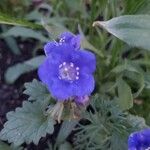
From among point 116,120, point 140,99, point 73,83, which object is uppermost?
point 73,83

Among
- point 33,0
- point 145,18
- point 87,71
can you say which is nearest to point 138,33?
point 145,18

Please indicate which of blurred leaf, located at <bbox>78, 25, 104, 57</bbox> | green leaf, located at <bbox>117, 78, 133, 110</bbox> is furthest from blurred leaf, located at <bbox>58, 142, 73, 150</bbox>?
blurred leaf, located at <bbox>78, 25, 104, 57</bbox>

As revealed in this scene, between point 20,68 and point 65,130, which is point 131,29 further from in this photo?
point 20,68

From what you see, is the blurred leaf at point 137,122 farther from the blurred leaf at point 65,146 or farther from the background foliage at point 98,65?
the blurred leaf at point 65,146

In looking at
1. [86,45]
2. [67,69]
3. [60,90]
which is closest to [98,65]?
[86,45]

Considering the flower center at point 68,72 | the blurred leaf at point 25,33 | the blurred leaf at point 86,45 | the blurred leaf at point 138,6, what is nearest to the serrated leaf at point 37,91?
the flower center at point 68,72

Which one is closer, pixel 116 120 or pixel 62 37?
pixel 62 37

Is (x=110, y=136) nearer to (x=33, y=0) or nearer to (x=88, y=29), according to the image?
(x=88, y=29)
